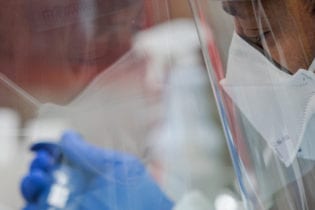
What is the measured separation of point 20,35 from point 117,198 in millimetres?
338

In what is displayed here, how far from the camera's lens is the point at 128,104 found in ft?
2.73

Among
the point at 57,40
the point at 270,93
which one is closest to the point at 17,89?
the point at 57,40

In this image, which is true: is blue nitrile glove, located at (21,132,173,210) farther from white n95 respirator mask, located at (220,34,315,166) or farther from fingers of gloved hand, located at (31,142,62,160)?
white n95 respirator mask, located at (220,34,315,166)

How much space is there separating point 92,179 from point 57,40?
26 cm

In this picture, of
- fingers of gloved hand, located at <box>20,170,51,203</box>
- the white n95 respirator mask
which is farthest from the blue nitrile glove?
the white n95 respirator mask

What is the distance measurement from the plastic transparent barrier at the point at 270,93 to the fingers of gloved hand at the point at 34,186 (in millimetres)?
333

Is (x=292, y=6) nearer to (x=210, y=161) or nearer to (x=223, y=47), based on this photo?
(x=223, y=47)

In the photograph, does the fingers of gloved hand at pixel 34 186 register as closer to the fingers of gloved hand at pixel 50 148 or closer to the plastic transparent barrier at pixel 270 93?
the fingers of gloved hand at pixel 50 148

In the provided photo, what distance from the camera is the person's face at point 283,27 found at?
528mm

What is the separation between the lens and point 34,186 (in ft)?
2.18

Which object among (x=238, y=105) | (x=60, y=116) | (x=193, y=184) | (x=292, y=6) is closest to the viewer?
(x=292, y=6)

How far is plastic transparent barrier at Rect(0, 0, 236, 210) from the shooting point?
694 mm

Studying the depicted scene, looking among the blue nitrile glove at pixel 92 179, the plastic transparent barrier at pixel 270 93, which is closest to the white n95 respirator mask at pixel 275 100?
the plastic transparent barrier at pixel 270 93

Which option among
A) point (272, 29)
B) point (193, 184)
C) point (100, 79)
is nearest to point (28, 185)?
point (100, 79)
